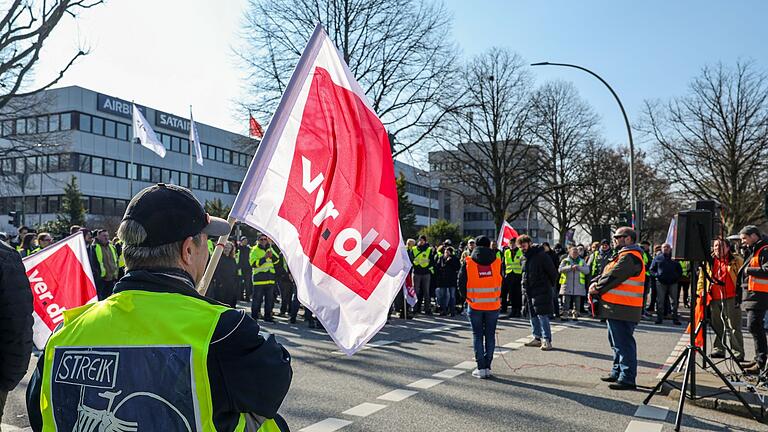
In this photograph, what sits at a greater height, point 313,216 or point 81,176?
point 81,176

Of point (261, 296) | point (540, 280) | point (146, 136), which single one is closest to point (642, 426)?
point (540, 280)

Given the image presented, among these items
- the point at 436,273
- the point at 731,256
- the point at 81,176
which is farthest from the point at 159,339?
the point at 81,176

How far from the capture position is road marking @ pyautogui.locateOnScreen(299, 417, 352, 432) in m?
6.12

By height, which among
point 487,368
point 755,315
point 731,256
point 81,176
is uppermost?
point 81,176

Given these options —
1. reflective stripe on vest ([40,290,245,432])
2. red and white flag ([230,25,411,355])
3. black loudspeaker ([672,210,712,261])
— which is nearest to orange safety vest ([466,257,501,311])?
black loudspeaker ([672,210,712,261])

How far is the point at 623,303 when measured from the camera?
26.7 ft

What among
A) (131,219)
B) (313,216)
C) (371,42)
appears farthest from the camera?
(371,42)

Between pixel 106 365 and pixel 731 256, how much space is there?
10382 millimetres

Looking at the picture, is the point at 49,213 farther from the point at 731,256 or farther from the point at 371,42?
the point at 731,256

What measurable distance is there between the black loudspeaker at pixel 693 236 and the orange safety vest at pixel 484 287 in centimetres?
246

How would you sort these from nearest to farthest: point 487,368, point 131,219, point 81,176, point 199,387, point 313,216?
point 199,387 < point 131,219 < point 313,216 < point 487,368 < point 81,176

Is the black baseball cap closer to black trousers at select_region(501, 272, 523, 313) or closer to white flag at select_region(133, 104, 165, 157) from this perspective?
black trousers at select_region(501, 272, 523, 313)

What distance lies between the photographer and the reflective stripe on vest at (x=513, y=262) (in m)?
17.7

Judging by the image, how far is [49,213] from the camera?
5144 cm
